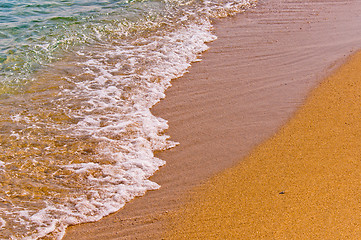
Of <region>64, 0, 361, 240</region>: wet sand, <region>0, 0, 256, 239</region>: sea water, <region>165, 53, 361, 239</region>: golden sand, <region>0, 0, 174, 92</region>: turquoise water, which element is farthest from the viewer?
<region>0, 0, 174, 92</region>: turquoise water

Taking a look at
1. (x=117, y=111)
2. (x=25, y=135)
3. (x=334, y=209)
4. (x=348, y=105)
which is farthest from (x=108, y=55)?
(x=334, y=209)

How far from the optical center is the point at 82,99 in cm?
638

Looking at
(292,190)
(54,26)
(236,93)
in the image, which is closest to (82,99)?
(236,93)

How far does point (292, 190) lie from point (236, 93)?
2.51 metres

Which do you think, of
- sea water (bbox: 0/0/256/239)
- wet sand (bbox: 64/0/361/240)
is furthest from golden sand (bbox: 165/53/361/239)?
sea water (bbox: 0/0/256/239)

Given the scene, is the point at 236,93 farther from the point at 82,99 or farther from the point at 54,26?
the point at 54,26

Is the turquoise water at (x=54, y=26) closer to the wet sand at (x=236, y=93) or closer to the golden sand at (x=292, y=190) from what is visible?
the wet sand at (x=236, y=93)

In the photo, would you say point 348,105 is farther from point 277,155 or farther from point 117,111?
point 117,111

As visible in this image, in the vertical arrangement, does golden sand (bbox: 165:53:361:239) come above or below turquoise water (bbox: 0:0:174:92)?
below

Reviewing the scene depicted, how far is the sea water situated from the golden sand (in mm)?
861

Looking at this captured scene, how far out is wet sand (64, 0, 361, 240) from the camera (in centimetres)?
425

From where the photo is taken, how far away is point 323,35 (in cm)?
852

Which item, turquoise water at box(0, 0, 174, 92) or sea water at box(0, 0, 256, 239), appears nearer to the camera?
sea water at box(0, 0, 256, 239)

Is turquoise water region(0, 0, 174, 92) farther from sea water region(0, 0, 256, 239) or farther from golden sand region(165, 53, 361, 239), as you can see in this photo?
golden sand region(165, 53, 361, 239)
